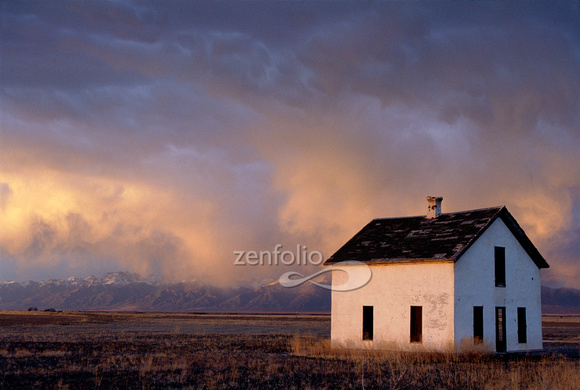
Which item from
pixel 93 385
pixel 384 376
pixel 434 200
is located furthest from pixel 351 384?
pixel 434 200

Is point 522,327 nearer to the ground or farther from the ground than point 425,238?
nearer to the ground

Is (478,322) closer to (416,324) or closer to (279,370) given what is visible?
(416,324)

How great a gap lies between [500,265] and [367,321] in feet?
20.3

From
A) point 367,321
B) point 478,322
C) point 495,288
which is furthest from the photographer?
point 367,321

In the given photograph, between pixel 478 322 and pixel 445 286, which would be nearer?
pixel 445 286

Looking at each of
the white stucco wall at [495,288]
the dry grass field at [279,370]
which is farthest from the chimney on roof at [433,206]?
the dry grass field at [279,370]

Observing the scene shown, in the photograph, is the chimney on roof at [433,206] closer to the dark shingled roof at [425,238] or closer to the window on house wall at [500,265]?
the dark shingled roof at [425,238]

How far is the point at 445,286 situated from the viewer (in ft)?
74.9

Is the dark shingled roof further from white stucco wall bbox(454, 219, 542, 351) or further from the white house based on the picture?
white stucco wall bbox(454, 219, 542, 351)

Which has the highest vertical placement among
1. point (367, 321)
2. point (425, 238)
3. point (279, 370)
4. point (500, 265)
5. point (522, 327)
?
point (425, 238)

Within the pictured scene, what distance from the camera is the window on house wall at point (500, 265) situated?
2508 centimetres

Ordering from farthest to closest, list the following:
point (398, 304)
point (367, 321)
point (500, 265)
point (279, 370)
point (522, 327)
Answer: point (522, 327), point (367, 321), point (500, 265), point (398, 304), point (279, 370)

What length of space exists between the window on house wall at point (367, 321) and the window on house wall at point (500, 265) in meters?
5.51

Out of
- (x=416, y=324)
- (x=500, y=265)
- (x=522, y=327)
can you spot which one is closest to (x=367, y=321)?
(x=416, y=324)
